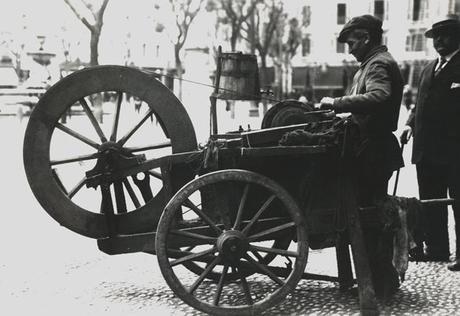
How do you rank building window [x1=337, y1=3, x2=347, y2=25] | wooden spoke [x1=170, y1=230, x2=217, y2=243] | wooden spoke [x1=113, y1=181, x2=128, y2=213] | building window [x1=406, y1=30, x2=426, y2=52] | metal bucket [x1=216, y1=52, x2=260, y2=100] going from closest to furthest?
wooden spoke [x1=170, y1=230, x2=217, y2=243], wooden spoke [x1=113, y1=181, x2=128, y2=213], metal bucket [x1=216, y1=52, x2=260, y2=100], building window [x1=406, y1=30, x2=426, y2=52], building window [x1=337, y1=3, x2=347, y2=25]

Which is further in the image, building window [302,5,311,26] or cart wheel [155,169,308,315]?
building window [302,5,311,26]

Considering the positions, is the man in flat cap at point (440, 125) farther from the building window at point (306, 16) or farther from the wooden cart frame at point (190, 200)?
the building window at point (306, 16)

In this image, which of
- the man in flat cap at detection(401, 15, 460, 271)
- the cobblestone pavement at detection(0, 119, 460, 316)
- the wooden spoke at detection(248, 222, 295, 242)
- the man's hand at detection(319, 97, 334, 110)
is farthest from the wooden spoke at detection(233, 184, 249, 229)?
the man in flat cap at detection(401, 15, 460, 271)

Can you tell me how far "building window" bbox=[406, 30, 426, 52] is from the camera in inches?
2121

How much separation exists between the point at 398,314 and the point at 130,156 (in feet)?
7.27

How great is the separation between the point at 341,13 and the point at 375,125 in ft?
182

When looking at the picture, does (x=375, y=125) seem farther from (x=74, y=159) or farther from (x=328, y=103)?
(x=74, y=159)

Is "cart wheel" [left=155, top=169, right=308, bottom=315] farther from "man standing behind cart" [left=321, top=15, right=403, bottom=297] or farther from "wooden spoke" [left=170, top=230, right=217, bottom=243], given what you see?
"man standing behind cart" [left=321, top=15, right=403, bottom=297]

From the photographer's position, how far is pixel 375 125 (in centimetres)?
421

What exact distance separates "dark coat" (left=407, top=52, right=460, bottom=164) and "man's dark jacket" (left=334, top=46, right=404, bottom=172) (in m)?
1.10

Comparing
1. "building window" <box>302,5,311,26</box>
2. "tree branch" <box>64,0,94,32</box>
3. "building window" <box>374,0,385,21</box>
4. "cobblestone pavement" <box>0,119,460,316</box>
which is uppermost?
"building window" <box>374,0,385,21</box>

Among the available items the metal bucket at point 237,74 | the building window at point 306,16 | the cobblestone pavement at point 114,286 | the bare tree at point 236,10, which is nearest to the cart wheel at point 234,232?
the cobblestone pavement at point 114,286

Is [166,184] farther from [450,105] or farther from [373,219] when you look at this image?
[450,105]

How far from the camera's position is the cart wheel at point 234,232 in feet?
12.9
